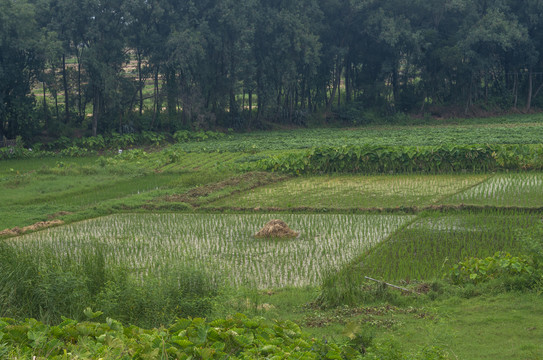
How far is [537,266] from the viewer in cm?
777

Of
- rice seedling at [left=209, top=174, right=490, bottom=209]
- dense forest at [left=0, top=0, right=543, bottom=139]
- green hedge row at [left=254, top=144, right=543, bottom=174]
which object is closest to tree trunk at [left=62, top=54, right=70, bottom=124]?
dense forest at [left=0, top=0, right=543, bottom=139]

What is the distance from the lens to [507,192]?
52.1 ft

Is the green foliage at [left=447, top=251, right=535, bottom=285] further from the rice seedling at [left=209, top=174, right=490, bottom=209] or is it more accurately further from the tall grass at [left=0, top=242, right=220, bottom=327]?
the rice seedling at [left=209, top=174, right=490, bottom=209]

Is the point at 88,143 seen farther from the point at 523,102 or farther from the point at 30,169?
the point at 523,102

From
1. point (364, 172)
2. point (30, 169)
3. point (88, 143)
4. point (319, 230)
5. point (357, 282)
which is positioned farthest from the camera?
point (88, 143)

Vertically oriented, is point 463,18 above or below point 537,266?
above

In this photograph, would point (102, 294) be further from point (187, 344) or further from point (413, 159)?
point (413, 159)

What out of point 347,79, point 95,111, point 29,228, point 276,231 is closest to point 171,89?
point 95,111

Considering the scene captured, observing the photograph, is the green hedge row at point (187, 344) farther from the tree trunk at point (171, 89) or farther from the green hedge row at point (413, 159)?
the tree trunk at point (171, 89)

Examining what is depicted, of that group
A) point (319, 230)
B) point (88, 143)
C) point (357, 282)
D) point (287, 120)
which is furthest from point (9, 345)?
point (287, 120)

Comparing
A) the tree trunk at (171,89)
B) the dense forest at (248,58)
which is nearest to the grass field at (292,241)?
the dense forest at (248,58)

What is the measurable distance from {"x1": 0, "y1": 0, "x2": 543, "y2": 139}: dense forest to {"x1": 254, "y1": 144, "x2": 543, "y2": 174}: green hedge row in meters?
16.7

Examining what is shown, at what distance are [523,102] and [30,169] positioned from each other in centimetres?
3767

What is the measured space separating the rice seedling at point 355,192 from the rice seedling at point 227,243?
4.08 ft
